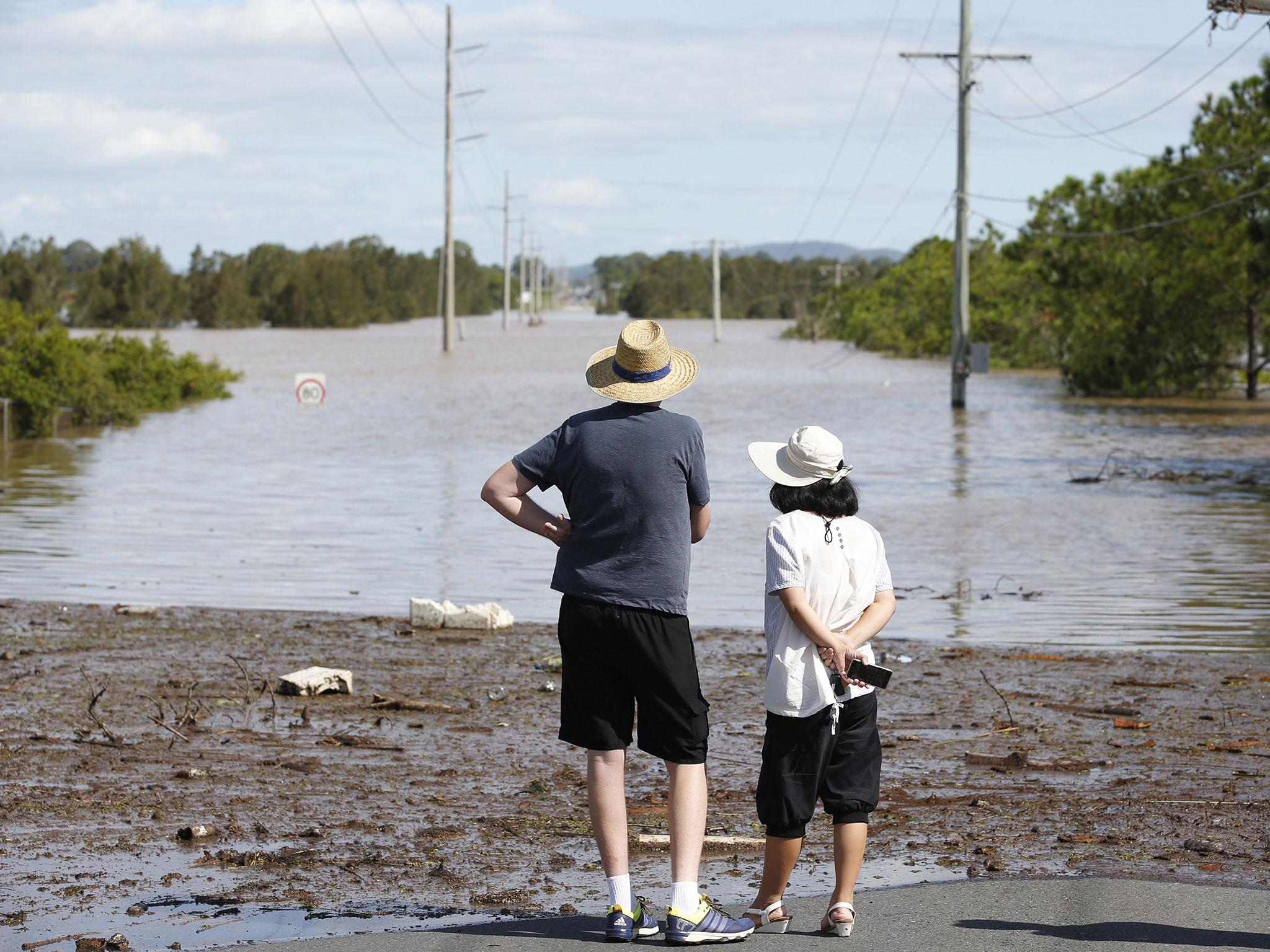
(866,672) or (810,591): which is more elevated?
(810,591)

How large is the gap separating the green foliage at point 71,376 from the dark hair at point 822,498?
24.6 meters

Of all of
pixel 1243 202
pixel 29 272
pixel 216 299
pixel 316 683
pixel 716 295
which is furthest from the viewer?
pixel 216 299

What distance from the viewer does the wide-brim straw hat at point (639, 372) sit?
212 inches

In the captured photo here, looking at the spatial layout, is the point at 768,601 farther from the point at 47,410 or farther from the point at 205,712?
the point at 47,410

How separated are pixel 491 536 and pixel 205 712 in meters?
8.05

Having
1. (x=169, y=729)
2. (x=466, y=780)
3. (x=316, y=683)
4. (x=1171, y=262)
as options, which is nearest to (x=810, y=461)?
(x=466, y=780)

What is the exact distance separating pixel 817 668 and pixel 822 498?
1.73 feet

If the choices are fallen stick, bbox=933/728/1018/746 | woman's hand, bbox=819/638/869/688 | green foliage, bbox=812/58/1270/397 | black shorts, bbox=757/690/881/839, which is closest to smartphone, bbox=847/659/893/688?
woman's hand, bbox=819/638/869/688

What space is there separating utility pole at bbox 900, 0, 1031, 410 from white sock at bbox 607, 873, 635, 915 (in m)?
33.8

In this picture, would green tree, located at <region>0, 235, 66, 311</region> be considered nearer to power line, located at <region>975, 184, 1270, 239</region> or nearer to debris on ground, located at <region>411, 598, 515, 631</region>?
power line, located at <region>975, 184, 1270, 239</region>

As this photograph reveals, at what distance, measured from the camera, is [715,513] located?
60.9ft

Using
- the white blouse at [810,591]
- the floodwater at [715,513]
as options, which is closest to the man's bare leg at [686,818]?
the white blouse at [810,591]

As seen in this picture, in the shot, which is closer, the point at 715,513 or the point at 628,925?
the point at 628,925

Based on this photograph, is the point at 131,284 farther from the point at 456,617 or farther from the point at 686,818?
the point at 686,818
